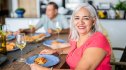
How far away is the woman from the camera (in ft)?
4.49

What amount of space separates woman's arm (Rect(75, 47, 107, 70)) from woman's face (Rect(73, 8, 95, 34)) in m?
0.24

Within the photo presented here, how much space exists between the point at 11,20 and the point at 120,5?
2234mm

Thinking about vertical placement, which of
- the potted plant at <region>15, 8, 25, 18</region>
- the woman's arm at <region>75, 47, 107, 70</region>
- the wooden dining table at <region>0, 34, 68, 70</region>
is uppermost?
the potted plant at <region>15, 8, 25, 18</region>

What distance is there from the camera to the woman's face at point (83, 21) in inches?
60.3

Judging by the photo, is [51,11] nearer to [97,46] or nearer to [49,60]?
[49,60]

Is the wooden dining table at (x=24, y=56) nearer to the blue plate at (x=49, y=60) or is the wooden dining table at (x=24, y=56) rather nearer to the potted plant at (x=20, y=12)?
the blue plate at (x=49, y=60)

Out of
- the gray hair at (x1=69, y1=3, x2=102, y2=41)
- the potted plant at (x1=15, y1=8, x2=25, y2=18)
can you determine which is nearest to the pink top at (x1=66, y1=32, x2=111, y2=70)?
the gray hair at (x1=69, y1=3, x2=102, y2=41)

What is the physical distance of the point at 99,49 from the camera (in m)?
1.39

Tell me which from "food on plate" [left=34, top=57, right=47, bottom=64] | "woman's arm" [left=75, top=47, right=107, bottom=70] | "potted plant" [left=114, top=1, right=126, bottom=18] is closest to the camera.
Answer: "woman's arm" [left=75, top=47, right=107, bottom=70]

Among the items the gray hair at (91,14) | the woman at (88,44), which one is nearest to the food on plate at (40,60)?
the woman at (88,44)

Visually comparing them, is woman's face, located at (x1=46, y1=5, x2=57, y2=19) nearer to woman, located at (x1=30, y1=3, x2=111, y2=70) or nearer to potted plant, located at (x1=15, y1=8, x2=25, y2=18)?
potted plant, located at (x1=15, y1=8, x2=25, y2=18)

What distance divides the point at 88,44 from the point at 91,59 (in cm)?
14

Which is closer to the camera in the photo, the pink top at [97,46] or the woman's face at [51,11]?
the pink top at [97,46]

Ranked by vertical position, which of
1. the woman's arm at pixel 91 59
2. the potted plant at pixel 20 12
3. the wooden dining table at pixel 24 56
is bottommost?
the wooden dining table at pixel 24 56
